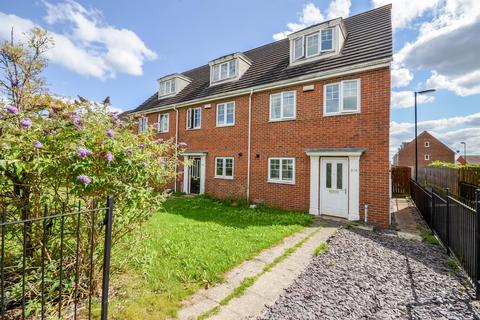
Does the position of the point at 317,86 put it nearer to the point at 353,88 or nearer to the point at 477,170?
the point at 353,88

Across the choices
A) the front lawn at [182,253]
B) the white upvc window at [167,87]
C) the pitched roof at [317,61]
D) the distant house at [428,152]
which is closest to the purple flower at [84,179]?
the front lawn at [182,253]

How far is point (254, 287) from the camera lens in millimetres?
4020

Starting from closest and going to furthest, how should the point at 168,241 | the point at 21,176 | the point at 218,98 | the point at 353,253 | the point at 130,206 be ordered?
the point at 21,176 → the point at 130,206 → the point at 353,253 → the point at 168,241 → the point at 218,98

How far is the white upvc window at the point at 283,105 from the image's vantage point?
1066 centimetres

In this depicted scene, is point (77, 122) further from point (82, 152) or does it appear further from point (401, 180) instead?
point (401, 180)

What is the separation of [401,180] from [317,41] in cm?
1212

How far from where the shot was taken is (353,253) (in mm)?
5598

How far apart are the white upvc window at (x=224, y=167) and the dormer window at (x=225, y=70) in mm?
4969

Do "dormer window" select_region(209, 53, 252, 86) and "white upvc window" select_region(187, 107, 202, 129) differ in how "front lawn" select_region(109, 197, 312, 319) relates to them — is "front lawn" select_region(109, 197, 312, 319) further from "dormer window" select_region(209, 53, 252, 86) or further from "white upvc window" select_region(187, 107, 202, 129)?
"dormer window" select_region(209, 53, 252, 86)

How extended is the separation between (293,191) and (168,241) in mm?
6052

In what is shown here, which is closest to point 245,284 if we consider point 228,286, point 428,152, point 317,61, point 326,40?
point 228,286

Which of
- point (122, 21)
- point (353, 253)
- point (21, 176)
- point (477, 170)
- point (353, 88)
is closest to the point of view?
point (21, 176)

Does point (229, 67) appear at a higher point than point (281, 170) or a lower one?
higher

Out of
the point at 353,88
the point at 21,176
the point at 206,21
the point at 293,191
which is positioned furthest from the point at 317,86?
the point at 21,176
